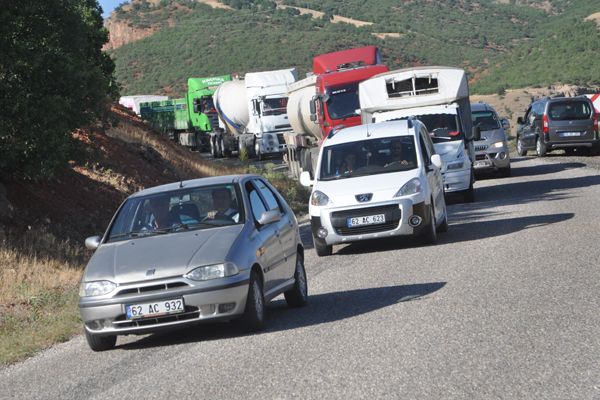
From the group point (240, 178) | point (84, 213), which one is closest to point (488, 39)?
point (84, 213)

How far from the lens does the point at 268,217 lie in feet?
37.5

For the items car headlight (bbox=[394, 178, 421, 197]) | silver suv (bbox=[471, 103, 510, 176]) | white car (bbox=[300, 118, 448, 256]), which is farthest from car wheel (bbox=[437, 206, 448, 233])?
silver suv (bbox=[471, 103, 510, 176])

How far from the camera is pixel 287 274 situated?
12.1 metres

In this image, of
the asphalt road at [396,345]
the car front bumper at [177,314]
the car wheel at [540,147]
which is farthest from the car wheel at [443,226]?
the car wheel at [540,147]

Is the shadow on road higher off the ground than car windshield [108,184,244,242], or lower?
lower

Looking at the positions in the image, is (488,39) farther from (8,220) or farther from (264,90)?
(8,220)

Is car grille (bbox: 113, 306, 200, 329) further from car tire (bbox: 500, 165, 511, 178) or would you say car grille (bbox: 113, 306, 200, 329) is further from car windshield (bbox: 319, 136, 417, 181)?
car tire (bbox: 500, 165, 511, 178)

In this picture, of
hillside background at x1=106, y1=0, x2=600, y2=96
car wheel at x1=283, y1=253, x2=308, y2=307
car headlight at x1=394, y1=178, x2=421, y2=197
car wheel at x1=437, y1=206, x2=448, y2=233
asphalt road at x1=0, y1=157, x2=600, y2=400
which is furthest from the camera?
hillside background at x1=106, y1=0, x2=600, y2=96

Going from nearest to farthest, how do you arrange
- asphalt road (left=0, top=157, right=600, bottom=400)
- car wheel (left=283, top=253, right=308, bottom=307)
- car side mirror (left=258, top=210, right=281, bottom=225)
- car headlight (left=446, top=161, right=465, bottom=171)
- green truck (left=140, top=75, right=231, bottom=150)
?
asphalt road (left=0, top=157, right=600, bottom=400) → car side mirror (left=258, top=210, right=281, bottom=225) → car wheel (left=283, top=253, right=308, bottom=307) → car headlight (left=446, top=161, right=465, bottom=171) → green truck (left=140, top=75, right=231, bottom=150)

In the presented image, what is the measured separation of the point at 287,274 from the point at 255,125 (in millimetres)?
39488

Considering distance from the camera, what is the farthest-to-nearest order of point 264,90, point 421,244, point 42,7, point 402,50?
point 402,50 → point 264,90 → point 42,7 → point 421,244

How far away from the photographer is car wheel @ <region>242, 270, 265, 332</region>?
417 inches

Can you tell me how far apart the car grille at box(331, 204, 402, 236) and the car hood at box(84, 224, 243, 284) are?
19.9 ft

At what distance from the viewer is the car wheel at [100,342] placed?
10.7 meters
